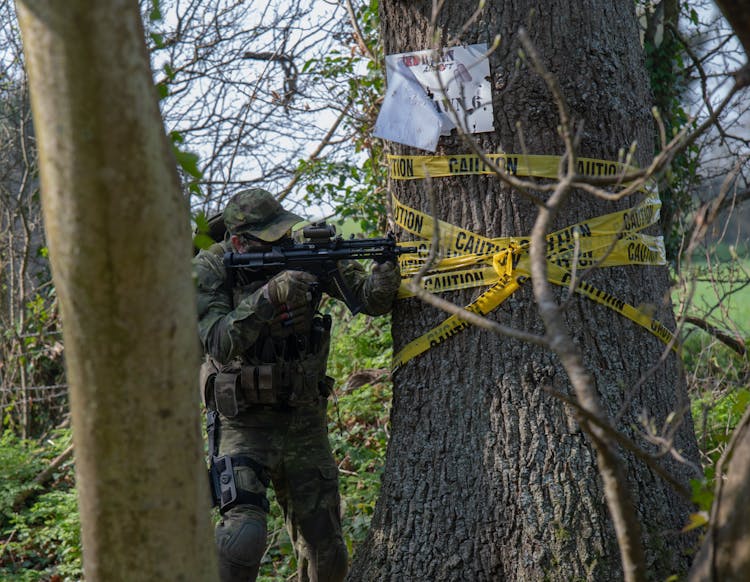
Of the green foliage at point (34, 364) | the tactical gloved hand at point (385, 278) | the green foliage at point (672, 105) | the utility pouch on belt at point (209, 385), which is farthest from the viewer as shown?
the green foliage at point (34, 364)

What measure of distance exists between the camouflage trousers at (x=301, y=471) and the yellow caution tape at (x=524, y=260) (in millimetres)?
783

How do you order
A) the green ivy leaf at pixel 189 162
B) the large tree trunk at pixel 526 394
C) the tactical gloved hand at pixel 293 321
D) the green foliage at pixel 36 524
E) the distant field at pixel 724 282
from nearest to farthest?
the green ivy leaf at pixel 189 162
the large tree trunk at pixel 526 394
the tactical gloved hand at pixel 293 321
the distant field at pixel 724 282
the green foliage at pixel 36 524

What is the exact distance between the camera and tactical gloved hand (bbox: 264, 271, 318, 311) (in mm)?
3816

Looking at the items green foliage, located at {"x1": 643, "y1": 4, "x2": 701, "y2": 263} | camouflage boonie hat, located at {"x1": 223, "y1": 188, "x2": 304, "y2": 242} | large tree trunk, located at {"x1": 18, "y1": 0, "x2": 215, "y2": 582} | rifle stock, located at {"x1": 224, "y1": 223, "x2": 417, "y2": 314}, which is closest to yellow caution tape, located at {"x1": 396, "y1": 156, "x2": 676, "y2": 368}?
rifle stock, located at {"x1": 224, "y1": 223, "x2": 417, "y2": 314}

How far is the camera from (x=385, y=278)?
144 inches

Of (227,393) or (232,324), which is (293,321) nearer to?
(232,324)

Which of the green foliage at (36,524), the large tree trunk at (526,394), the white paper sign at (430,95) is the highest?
the white paper sign at (430,95)

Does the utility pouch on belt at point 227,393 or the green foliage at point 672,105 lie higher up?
the green foliage at point 672,105

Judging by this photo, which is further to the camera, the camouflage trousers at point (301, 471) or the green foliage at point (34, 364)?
the green foliage at point (34, 364)

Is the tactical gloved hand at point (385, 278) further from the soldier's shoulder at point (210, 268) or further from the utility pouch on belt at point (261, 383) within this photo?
the soldier's shoulder at point (210, 268)

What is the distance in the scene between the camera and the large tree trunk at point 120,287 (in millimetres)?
1655

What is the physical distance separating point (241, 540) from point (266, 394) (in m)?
0.66

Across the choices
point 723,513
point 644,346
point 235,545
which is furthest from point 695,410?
point 723,513

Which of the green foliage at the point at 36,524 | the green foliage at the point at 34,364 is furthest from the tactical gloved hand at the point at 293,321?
the green foliage at the point at 34,364
